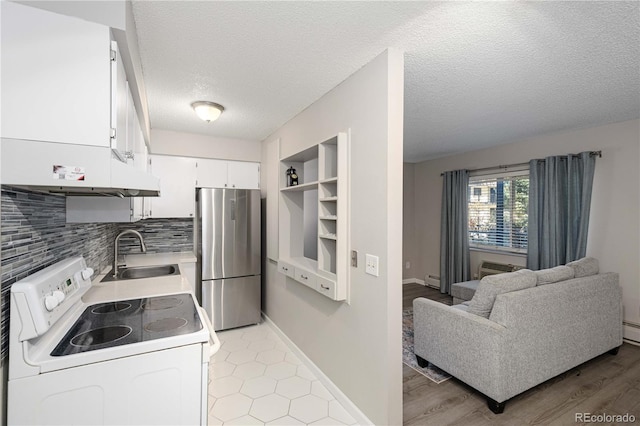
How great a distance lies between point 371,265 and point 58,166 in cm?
159

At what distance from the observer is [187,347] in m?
1.37

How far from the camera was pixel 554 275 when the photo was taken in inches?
103

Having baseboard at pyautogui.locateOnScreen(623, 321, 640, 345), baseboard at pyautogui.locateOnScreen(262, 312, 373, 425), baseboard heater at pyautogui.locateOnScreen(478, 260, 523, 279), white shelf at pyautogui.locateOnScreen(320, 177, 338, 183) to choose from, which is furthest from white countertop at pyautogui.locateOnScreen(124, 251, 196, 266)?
baseboard at pyautogui.locateOnScreen(623, 321, 640, 345)

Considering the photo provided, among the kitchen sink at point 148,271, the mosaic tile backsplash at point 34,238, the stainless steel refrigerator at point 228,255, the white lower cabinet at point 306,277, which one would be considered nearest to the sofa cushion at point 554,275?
the white lower cabinet at point 306,277

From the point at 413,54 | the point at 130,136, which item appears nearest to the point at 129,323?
the point at 130,136

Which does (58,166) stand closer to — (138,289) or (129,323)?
(129,323)

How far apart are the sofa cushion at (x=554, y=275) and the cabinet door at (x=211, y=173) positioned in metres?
3.47

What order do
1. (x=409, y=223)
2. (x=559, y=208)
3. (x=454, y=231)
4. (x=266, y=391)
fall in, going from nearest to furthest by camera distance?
(x=266, y=391)
(x=559, y=208)
(x=454, y=231)
(x=409, y=223)

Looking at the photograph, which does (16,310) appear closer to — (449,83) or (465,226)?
(449,83)

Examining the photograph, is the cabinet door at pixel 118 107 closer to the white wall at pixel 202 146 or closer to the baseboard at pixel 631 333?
the white wall at pixel 202 146

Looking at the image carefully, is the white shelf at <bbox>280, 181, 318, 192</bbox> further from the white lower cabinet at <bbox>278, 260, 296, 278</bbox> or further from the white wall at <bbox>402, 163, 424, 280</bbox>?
the white wall at <bbox>402, 163, 424, 280</bbox>

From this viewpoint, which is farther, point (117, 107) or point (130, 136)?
point (130, 136)

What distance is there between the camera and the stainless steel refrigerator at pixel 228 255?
3.52 metres

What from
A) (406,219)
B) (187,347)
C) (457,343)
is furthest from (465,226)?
(187,347)
